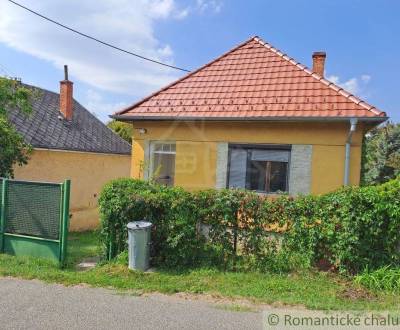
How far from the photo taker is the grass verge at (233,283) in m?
5.45

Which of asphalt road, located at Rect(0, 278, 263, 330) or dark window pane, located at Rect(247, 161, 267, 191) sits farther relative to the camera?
dark window pane, located at Rect(247, 161, 267, 191)

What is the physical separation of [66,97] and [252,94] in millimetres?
11690

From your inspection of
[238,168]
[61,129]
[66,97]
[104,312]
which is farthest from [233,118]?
[66,97]

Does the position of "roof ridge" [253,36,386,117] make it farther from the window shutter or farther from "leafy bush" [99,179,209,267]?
"leafy bush" [99,179,209,267]

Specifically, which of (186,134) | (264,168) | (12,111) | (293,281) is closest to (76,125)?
(12,111)

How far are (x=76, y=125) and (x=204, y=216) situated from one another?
1334 cm

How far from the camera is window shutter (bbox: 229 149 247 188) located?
1003 centimetres

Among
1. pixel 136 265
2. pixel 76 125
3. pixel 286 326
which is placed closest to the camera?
pixel 286 326

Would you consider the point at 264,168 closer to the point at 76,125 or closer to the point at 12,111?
the point at 12,111

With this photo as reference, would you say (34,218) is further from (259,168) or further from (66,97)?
(66,97)

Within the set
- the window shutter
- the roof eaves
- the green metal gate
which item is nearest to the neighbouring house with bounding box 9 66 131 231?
the roof eaves

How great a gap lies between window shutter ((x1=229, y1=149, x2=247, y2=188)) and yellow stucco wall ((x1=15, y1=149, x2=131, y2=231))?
313 inches

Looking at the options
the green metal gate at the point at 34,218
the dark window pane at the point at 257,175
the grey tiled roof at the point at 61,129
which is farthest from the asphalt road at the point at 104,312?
the grey tiled roof at the point at 61,129

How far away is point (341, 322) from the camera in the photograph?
4.77m
